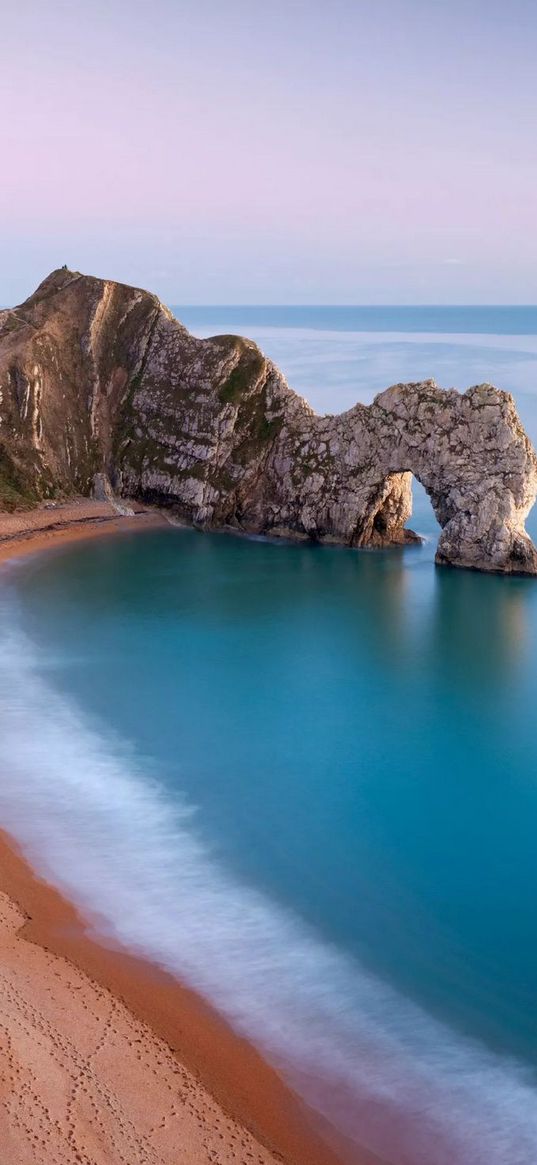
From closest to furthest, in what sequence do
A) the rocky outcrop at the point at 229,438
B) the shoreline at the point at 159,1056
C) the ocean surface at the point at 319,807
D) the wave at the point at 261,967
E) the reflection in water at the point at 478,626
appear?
the shoreline at the point at 159,1056 → the wave at the point at 261,967 → the ocean surface at the point at 319,807 → the reflection in water at the point at 478,626 → the rocky outcrop at the point at 229,438

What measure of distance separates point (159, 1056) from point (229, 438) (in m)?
64.7

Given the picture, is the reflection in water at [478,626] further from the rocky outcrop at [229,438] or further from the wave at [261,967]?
the wave at [261,967]

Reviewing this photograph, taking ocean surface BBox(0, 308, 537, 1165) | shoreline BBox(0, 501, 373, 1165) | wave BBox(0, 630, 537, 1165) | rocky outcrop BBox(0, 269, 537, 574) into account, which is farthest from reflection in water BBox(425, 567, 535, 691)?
shoreline BBox(0, 501, 373, 1165)

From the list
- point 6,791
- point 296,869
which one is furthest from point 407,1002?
point 6,791

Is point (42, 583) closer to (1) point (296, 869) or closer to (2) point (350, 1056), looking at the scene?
(1) point (296, 869)

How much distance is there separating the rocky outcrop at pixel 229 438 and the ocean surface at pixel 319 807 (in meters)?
7.02

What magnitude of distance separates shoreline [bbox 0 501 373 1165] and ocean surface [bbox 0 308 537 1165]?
0.71 m

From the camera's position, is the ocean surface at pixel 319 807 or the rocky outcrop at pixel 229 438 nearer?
the ocean surface at pixel 319 807

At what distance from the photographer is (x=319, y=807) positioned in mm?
39594

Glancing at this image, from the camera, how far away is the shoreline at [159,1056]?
22344mm

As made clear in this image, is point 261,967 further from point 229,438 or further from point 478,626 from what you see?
point 229,438

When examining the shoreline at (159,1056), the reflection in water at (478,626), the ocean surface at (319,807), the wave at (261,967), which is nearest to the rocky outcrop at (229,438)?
the reflection in water at (478,626)

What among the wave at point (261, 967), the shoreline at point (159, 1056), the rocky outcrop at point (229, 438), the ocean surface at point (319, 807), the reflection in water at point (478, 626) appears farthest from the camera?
the rocky outcrop at point (229, 438)

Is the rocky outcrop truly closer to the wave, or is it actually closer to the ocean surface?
the ocean surface
